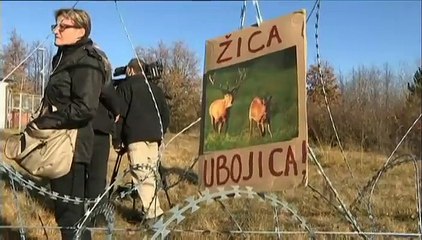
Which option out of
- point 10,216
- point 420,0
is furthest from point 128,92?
point 420,0

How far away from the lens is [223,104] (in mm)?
2646

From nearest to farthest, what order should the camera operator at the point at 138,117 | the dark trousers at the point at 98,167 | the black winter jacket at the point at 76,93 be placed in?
the black winter jacket at the point at 76,93 < the dark trousers at the point at 98,167 < the camera operator at the point at 138,117

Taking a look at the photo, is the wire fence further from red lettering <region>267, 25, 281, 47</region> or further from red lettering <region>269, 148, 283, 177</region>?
red lettering <region>267, 25, 281, 47</region>

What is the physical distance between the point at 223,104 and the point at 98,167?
1.09 m

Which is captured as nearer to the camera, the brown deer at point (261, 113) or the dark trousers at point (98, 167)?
the brown deer at point (261, 113)

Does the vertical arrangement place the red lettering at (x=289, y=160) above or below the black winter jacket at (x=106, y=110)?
below

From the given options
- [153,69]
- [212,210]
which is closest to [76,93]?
[153,69]

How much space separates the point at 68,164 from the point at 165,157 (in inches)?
141

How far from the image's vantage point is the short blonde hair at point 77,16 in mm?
2977

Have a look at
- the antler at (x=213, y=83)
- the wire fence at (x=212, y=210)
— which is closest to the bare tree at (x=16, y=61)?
the wire fence at (x=212, y=210)

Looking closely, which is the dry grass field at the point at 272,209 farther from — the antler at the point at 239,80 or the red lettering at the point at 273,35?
the red lettering at the point at 273,35

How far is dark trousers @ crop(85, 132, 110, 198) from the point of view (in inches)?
135

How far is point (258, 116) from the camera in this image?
2457mm

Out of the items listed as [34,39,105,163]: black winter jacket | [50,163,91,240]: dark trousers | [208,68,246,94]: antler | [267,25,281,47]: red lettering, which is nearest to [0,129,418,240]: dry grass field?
[50,163,91,240]: dark trousers
